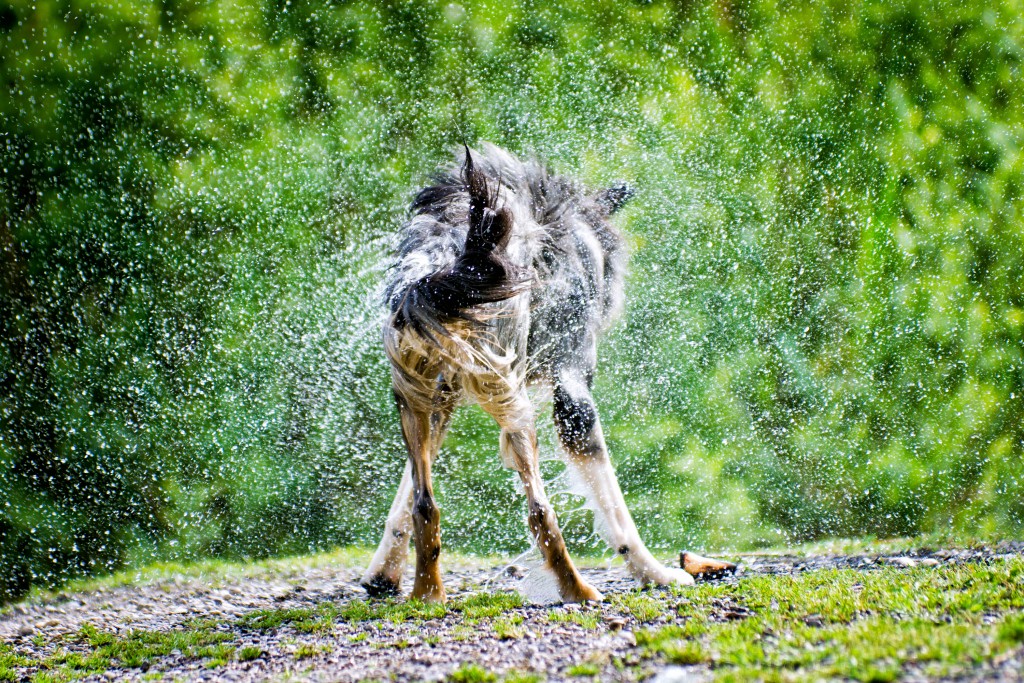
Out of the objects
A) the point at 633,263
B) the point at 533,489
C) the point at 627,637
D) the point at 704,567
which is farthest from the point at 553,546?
the point at 633,263

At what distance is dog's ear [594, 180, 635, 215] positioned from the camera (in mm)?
4250

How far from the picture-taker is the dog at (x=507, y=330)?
124 inches

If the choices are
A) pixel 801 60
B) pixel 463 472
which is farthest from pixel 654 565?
pixel 801 60

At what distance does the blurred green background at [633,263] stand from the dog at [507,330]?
58.0 inches

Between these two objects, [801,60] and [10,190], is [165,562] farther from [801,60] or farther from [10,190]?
[801,60]

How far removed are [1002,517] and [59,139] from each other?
665cm

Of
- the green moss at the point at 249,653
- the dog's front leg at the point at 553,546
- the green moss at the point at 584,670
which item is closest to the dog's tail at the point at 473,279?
the dog's front leg at the point at 553,546

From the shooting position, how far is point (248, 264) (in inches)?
218

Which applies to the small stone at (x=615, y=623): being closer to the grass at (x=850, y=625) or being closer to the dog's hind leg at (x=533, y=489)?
the grass at (x=850, y=625)

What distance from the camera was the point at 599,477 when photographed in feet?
12.2

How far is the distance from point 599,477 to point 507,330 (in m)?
0.82

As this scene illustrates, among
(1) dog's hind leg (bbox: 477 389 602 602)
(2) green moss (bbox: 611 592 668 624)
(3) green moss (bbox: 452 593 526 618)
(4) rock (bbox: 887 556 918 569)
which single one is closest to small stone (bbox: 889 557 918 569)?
(4) rock (bbox: 887 556 918 569)

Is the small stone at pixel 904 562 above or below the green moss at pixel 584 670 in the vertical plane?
above

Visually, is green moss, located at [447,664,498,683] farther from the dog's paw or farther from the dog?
the dog's paw
